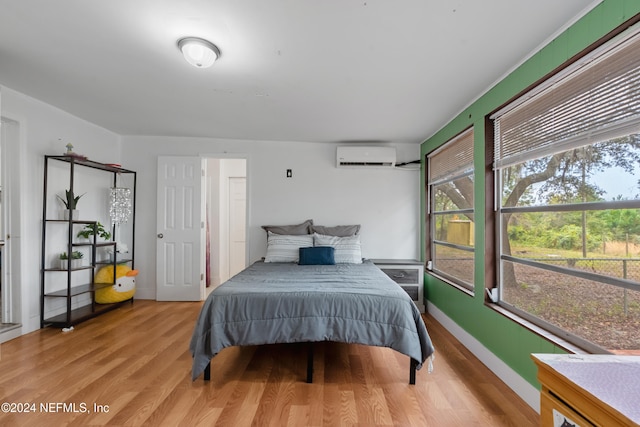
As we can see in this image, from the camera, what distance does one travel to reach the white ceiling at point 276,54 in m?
1.58

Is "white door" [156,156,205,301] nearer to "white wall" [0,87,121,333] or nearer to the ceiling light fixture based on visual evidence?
"white wall" [0,87,121,333]

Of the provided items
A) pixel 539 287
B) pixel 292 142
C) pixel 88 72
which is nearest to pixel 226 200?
pixel 292 142

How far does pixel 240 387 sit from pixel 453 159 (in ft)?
9.76

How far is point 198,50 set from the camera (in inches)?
72.9

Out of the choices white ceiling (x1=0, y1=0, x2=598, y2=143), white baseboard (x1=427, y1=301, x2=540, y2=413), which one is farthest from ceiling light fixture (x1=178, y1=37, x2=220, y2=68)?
white baseboard (x1=427, y1=301, x2=540, y2=413)

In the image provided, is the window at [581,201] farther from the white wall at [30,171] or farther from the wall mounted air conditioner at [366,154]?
the white wall at [30,171]

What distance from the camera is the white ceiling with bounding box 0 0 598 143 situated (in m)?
1.58

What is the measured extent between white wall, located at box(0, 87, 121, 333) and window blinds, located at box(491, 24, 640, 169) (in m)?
4.33

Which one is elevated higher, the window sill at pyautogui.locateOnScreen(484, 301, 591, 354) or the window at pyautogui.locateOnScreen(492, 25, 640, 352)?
the window at pyautogui.locateOnScreen(492, 25, 640, 352)

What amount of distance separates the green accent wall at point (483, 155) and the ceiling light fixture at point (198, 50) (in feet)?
6.84

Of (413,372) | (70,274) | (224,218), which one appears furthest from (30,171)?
(413,372)

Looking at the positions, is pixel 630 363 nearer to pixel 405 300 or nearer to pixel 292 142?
pixel 405 300

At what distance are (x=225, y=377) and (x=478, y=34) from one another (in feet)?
9.29

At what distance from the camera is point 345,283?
94.3 inches
